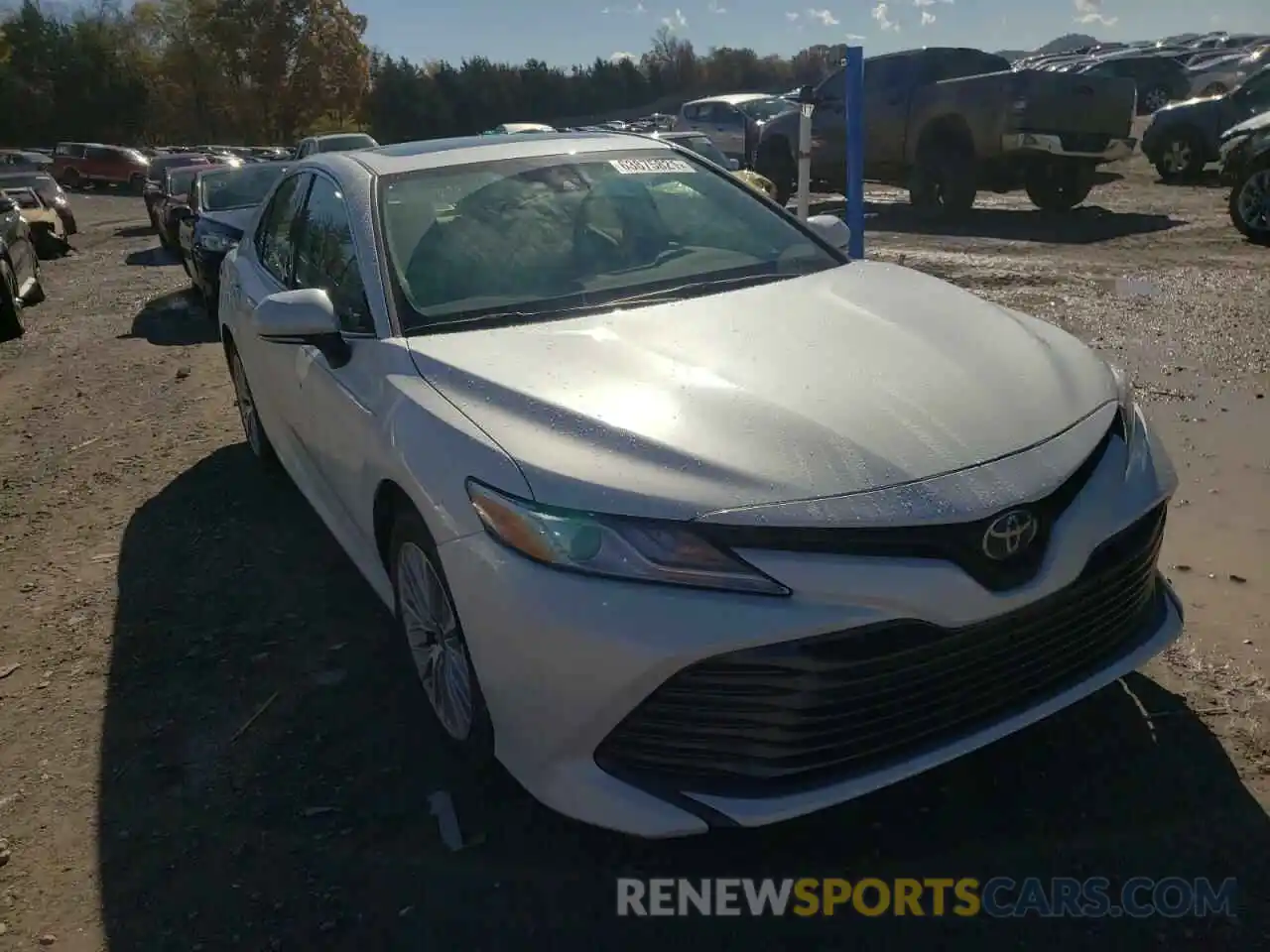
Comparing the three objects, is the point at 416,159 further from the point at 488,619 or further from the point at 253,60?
the point at 253,60

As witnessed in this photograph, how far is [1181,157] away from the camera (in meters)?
15.5

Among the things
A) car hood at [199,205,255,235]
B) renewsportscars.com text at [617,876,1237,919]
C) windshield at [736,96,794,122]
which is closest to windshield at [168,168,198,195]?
car hood at [199,205,255,235]

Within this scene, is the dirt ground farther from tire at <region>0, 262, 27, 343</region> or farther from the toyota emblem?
tire at <region>0, 262, 27, 343</region>

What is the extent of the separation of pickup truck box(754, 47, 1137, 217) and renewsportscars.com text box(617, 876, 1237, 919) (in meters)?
9.49

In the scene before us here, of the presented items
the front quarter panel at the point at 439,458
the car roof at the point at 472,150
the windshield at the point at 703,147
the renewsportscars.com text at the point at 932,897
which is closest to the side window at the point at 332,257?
the car roof at the point at 472,150

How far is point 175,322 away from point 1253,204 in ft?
33.7

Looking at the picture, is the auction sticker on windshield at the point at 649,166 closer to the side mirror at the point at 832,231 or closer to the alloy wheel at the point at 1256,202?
the side mirror at the point at 832,231

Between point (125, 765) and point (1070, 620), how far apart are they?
2.61 metres

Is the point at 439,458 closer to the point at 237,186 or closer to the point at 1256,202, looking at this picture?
the point at 1256,202

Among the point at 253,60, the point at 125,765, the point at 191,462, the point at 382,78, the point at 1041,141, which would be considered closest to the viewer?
the point at 125,765

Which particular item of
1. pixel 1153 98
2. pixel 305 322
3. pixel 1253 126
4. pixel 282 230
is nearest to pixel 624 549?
pixel 305 322

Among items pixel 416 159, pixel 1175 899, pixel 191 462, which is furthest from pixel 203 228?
pixel 1175 899

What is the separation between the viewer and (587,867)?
8.46 feet

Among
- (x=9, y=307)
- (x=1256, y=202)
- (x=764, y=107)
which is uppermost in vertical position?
(x=764, y=107)
